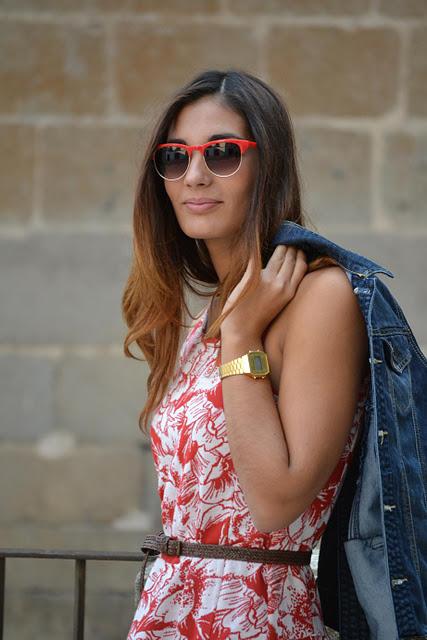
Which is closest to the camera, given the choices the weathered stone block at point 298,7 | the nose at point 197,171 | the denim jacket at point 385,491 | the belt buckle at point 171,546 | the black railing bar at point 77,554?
the denim jacket at point 385,491

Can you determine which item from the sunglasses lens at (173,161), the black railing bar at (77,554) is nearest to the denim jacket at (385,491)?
the sunglasses lens at (173,161)

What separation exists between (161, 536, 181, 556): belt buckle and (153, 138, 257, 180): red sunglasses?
0.73 metres

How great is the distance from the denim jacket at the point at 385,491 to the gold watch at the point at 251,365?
0.20 meters

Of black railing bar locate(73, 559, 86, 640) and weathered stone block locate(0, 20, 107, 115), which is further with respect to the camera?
weathered stone block locate(0, 20, 107, 115)

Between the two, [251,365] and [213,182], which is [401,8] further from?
[251,365]

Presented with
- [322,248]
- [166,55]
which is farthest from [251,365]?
[166,55]

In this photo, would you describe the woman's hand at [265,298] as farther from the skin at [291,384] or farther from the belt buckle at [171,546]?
the belt buckle at [171,546]

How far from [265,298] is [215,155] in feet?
1.18

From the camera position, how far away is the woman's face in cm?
230

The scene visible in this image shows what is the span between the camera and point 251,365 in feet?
6.79

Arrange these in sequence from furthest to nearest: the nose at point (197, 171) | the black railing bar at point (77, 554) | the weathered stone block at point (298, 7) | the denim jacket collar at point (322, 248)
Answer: the weathered stone block at point (298, 7) → the black railing bar at point (77, 554) → the nose at point (197, 171) → the denim jacket collar at point (322, 248)

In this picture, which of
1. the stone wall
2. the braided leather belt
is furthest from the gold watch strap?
the stone wall

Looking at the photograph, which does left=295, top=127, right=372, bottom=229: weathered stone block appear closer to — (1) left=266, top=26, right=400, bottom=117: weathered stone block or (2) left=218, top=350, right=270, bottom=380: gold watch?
(1) left=266, top=26, right=400, bottom=117: weathered stone block

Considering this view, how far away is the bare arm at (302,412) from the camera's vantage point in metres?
1.98
